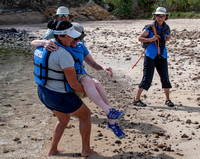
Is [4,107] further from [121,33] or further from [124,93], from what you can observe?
[121,33]

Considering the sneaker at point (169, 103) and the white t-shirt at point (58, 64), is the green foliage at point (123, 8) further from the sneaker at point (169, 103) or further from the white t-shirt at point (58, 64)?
the white t-shirt at point (58, 64)

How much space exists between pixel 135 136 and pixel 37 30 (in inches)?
634

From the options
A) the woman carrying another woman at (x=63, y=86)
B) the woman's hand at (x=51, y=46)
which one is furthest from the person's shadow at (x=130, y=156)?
the woman's hand at (x=51, y=46)

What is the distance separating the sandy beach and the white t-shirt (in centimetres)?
125

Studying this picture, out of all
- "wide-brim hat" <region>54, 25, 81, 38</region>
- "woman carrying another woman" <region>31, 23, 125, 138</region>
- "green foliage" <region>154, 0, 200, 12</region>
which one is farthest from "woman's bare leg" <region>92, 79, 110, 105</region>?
"green foliage" <region>154, 0, 200, 12</region>

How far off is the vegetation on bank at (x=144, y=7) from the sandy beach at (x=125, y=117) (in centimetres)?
1119

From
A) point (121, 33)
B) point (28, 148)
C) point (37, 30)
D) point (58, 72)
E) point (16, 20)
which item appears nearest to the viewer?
point (58, 72)

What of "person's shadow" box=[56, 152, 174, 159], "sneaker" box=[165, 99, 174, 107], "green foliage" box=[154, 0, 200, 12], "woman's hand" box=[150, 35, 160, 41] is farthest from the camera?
"green foliage" box=[154, 0, 200, 12]

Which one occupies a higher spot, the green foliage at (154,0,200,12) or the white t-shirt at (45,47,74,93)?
the white t-shirt at (45,47,74,93)

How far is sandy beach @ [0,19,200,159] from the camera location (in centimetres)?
497

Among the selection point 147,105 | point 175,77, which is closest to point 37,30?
point 175,77

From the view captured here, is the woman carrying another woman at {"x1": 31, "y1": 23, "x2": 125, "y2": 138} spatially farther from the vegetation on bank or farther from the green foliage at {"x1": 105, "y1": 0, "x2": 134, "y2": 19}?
the green foliage at {"x1": 105, "y1": 0, "x2": 134, "y2": 19}

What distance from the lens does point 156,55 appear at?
662cm

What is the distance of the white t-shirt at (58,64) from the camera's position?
392 cm
